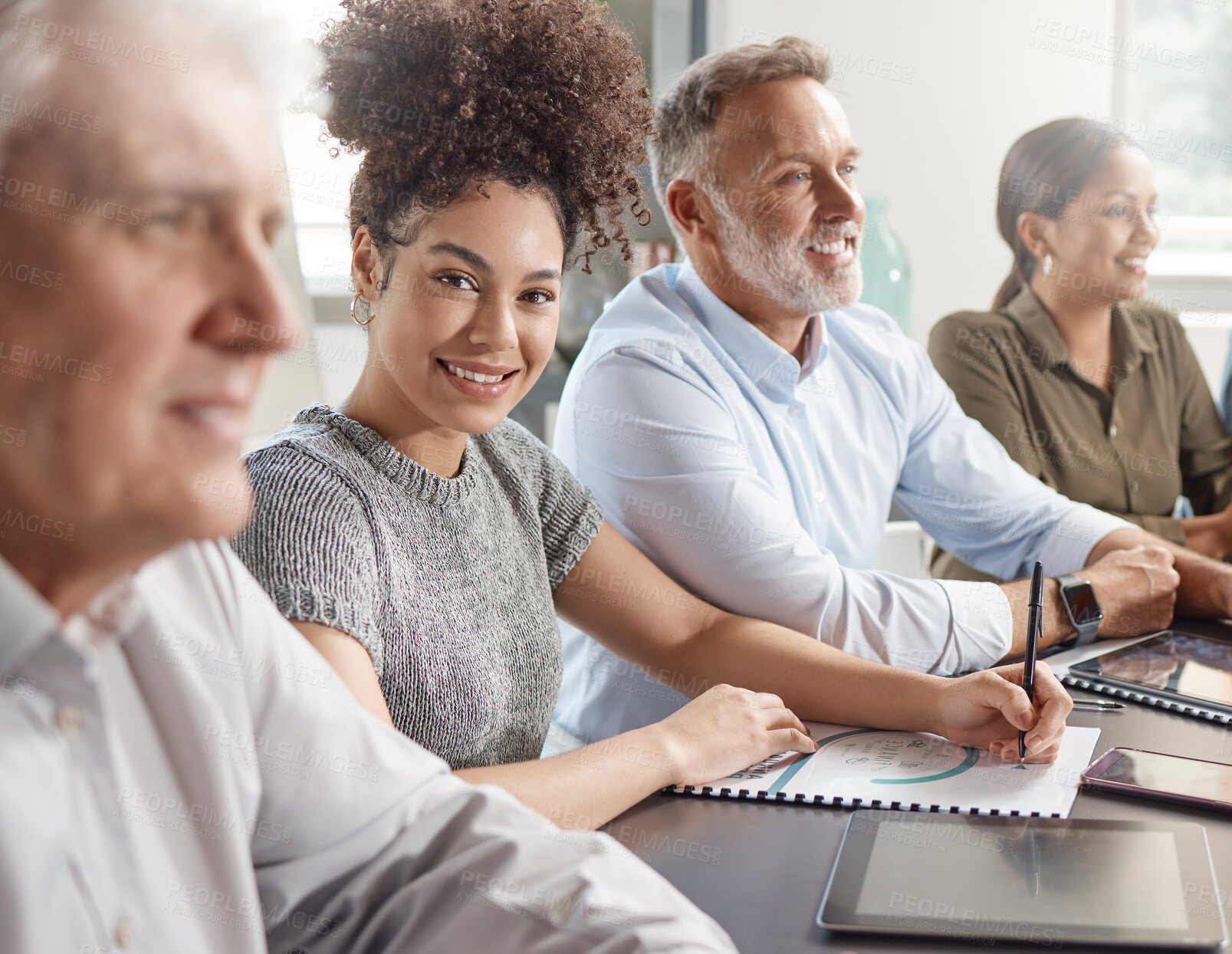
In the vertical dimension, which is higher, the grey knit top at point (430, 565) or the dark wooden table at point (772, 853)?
the grey knit top at point (430, 565)

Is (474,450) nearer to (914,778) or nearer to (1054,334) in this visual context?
(914,778)

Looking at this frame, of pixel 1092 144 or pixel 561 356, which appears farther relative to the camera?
pixel 561 356

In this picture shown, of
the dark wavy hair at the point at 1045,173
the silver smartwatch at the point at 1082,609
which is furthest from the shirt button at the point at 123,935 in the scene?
the dark wavy hair at the point at 1045,173

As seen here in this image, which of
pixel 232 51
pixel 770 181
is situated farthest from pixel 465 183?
pixel 770 181

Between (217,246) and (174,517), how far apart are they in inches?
4.5

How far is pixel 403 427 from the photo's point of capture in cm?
114

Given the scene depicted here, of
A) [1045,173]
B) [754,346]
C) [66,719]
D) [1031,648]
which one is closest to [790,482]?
[754,346]

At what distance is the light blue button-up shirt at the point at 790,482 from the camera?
140 cm

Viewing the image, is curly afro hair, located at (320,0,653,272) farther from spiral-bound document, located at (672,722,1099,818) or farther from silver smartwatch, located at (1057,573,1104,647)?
silver smartwatch, located at (1057,573,1104,647)

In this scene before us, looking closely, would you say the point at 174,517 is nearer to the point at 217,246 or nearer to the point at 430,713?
the point at 217,246

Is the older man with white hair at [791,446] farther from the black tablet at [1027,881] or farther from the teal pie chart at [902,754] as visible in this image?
the black tablet at [1027,881]

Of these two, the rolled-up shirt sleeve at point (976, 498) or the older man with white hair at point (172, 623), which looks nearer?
the older man with white hair at point (172, 623)

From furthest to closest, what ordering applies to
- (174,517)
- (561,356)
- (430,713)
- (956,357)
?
(561,356) → (956,357) → (430,713) → (174,517)

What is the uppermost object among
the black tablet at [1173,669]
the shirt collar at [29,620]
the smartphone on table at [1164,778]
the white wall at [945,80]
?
the white wall at [945,80]
